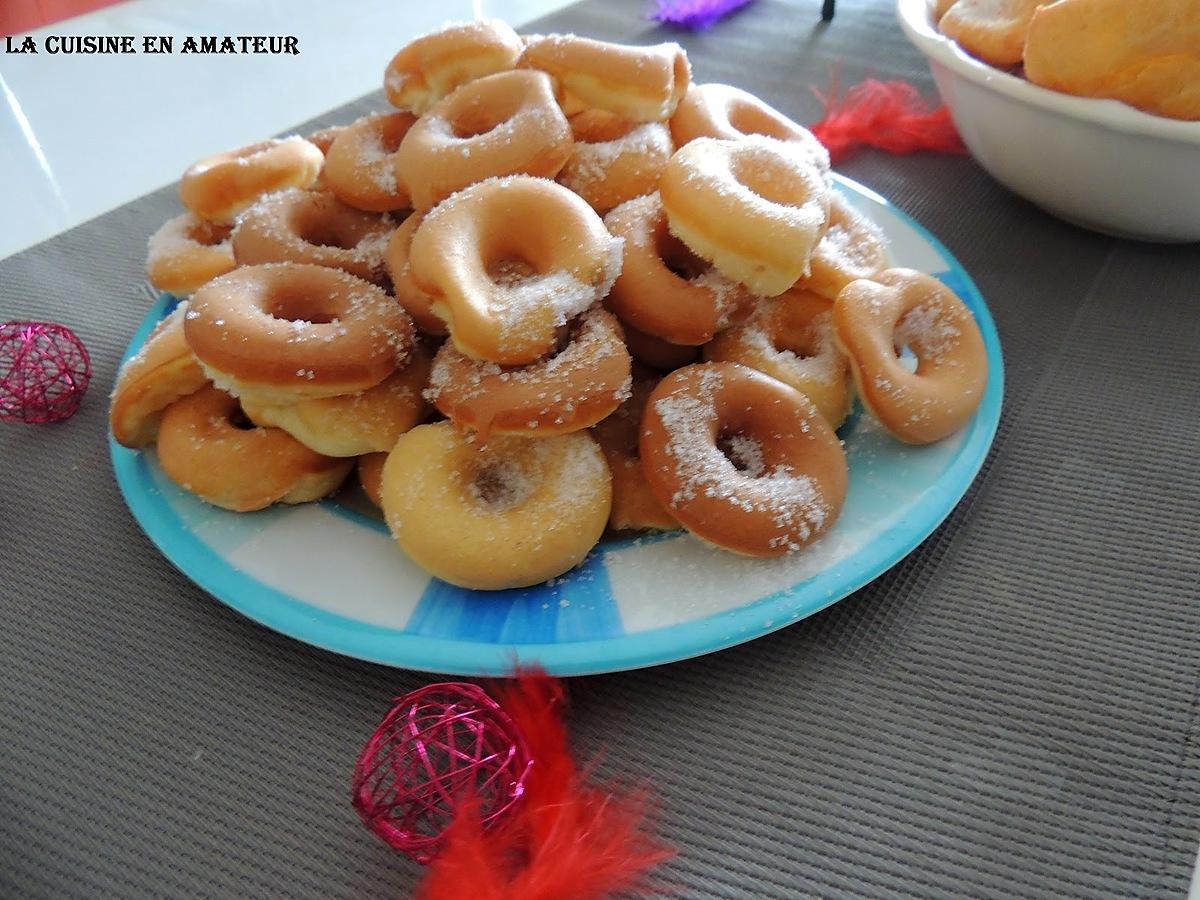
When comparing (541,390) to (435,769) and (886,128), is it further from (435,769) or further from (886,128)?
(886,128)

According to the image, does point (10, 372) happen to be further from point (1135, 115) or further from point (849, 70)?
point (849, 70)

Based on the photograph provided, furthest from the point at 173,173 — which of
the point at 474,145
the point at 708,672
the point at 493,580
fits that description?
the point at 708,672

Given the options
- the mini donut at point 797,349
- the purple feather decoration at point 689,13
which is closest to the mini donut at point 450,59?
the mini donut at point 797,349

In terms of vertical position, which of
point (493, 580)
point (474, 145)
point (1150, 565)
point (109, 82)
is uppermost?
point (474, 145)

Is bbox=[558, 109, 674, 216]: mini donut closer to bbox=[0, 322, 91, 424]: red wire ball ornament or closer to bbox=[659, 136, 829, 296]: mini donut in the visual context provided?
bbox=[659, 136, 829, 296]: mini donut

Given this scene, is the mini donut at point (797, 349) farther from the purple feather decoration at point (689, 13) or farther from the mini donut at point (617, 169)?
the purple feather decoration at point (689, 13)

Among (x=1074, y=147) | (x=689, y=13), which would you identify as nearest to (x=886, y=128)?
(x=1074, y=147)
